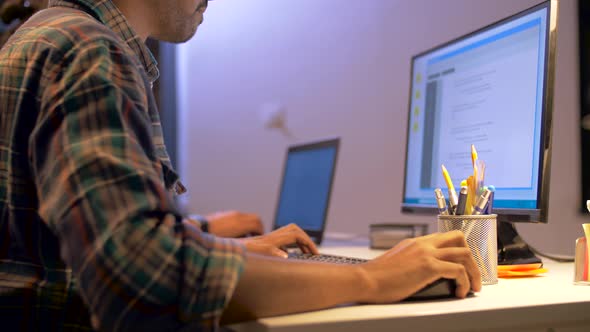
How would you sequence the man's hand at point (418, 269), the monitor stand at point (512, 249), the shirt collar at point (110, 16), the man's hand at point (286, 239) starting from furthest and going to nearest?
the man's hand at point (286, 239)
the monitor stand at point (512, 249)
the shirt collar at point (110, 16)
the man's hand at point (418, 269)

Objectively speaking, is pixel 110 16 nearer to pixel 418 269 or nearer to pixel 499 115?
pixel 418 269

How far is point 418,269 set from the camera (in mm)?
727

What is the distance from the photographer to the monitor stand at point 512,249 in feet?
3.42

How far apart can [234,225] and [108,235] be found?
1043 millimetres

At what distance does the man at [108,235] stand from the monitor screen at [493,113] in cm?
31

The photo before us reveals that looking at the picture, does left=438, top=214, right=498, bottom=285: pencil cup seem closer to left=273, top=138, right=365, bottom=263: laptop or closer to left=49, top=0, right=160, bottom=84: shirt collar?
left=49, top=0, right=160, bottom=84: shirt collar

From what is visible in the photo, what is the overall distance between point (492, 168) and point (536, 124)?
119mm

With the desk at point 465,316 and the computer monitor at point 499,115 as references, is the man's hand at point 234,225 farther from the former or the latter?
the desk at point 465,316

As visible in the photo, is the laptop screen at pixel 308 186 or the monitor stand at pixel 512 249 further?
the laptop screen at pixel 308 186

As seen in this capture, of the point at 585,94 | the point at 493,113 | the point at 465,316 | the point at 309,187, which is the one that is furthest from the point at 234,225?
the point at 465,316

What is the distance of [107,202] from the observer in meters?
0.58

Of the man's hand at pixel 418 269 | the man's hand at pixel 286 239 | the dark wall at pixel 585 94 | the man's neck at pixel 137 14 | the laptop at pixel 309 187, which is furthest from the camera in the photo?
the laptop at pixel 309 187

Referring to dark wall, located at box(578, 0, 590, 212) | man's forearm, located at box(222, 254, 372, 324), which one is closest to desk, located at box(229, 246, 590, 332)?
man's forearm, located at box(222, 254, 372, 324)

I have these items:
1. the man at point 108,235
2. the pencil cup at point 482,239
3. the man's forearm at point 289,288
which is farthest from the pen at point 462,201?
the man's forearm at point 289,288
